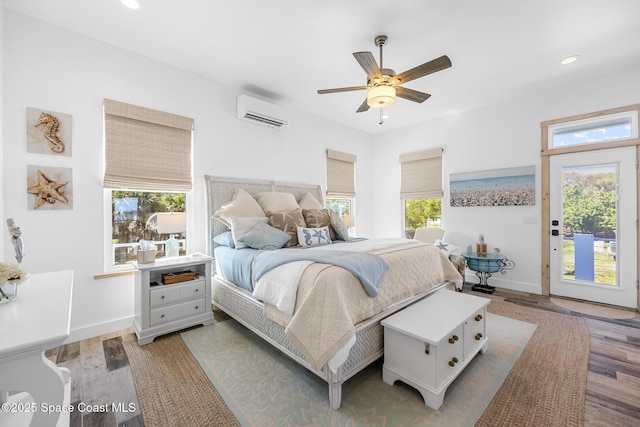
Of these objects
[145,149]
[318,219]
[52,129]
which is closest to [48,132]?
[52,129]

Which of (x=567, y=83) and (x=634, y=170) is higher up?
(x=567, y=83)

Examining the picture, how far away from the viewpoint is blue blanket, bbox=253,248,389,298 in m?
1.92

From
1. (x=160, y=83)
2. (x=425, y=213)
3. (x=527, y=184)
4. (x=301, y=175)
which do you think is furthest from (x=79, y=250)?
(x=527, y=184)

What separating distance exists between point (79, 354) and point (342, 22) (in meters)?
3.69

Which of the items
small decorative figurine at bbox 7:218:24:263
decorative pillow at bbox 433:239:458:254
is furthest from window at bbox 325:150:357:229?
small decorative figurine at bbox 7:218:24:263

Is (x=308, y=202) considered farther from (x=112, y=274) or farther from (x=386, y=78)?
(x=112, y=274)

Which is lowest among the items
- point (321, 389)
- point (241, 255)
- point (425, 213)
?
point (321, 389)

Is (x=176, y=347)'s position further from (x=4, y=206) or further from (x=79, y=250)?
(x=4, y=206)

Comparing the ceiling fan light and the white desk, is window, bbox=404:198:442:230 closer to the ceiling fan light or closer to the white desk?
the ceiling fan light

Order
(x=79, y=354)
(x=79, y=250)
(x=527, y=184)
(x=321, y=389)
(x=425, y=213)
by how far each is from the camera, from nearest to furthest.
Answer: (x=321, y=389)
(x=79, y=354)
(x=79, y=250)
(x=527, y=184)
(x=425, y=213)

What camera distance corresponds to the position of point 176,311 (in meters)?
2.70

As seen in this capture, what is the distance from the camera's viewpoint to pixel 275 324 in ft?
7.09

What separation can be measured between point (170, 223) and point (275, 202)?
1334 millimetres

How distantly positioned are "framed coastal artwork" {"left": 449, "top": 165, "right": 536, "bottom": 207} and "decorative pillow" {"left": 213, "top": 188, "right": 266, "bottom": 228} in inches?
130
